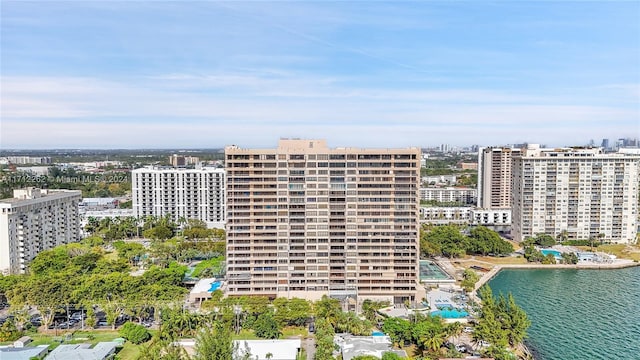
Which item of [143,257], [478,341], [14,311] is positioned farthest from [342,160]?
[143,257]

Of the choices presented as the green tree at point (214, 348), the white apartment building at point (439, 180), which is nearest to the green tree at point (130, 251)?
the green tree at point (214, 348)

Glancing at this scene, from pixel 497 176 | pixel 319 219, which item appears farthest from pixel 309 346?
pixel 497 176

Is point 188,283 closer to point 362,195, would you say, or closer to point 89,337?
point 89,337

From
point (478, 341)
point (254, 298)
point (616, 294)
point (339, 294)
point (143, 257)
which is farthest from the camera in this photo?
point (143, 257)

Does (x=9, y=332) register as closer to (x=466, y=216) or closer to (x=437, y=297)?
(x=437, y=297)

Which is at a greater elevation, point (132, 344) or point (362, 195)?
point (362, 195)

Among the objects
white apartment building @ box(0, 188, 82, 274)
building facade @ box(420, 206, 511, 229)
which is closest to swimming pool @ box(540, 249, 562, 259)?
building facade @ box(420, 206, 511, 229)

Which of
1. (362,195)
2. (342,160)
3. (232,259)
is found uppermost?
(342,160)
